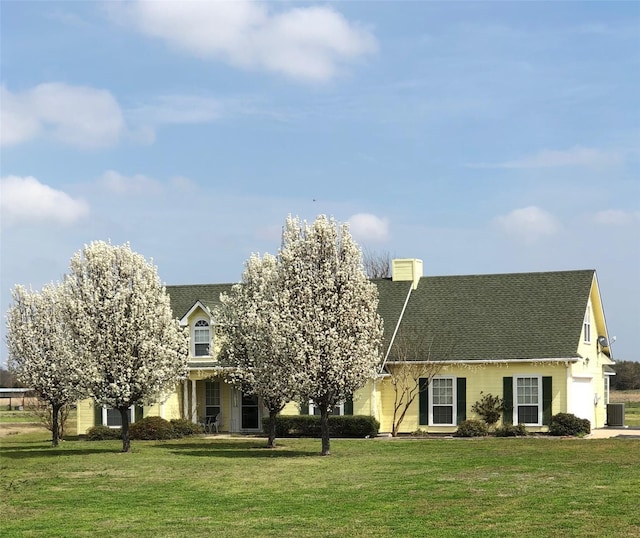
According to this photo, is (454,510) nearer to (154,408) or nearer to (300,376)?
(300,376)

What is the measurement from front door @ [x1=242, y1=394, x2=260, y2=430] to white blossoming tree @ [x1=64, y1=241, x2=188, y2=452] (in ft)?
34.8

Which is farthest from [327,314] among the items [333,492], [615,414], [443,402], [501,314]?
[615,414]

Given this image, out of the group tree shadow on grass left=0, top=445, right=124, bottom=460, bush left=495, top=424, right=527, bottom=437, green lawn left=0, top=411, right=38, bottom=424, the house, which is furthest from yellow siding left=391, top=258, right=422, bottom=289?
green lawn left=0, top=411, right=38, bottom=424

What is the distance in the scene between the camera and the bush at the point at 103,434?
3909 centimetres

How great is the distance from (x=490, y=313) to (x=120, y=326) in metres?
15.7

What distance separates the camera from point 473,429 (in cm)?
3544

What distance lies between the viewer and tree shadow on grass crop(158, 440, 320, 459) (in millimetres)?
29031

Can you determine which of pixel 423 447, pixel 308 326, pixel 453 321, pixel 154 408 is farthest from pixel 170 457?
pixel 453 321

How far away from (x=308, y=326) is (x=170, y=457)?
5.40m

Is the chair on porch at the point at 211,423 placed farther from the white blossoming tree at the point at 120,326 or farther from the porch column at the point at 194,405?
the white blossoming tree at the point at 120,326

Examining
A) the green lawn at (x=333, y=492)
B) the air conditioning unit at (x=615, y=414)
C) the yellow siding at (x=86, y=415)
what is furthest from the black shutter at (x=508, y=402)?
the yellow siding at (x=86, y=415)

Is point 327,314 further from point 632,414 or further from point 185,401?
point 632,414

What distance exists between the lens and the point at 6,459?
29.7 meters

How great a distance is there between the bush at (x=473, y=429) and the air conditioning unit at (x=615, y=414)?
28.9 ft
